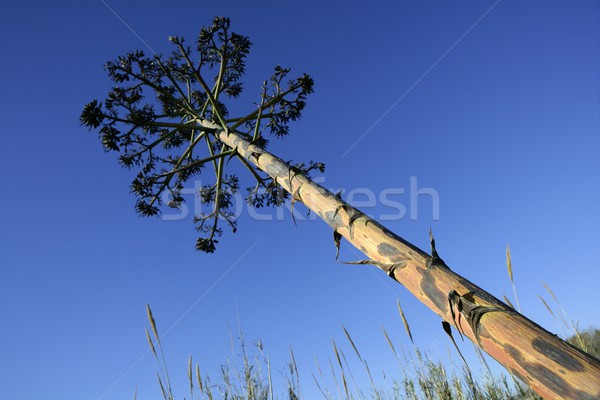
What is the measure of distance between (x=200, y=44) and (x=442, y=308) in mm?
5267

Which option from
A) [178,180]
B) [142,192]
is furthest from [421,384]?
[178,180]

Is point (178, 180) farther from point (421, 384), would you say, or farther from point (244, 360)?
point (421, 384)

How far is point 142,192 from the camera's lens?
552 centimetres

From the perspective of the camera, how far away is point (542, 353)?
1.53m

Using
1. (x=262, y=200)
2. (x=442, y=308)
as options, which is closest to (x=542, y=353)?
(x=442, y=308)

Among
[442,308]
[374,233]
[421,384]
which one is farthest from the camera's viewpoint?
[421,384]

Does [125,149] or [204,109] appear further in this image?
[204,109]

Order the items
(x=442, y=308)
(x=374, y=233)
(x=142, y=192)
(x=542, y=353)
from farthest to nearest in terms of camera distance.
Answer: (x=142, y=192)
(x=374, y=233)
(x=442, y=308)
(x=542, y=353)

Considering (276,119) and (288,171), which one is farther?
(276,119)

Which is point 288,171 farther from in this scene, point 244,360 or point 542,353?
point 542,353

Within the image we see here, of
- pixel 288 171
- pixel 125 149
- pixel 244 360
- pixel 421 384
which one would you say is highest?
pixel 125 149

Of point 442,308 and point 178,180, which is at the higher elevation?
point 178,180

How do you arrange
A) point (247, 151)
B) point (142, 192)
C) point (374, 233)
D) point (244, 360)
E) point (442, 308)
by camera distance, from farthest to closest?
point (142, 192) < point (247, 151) < point (244, 360) < point (374, 233) < point (442, 308)

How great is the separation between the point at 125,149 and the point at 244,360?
3.85 metres
